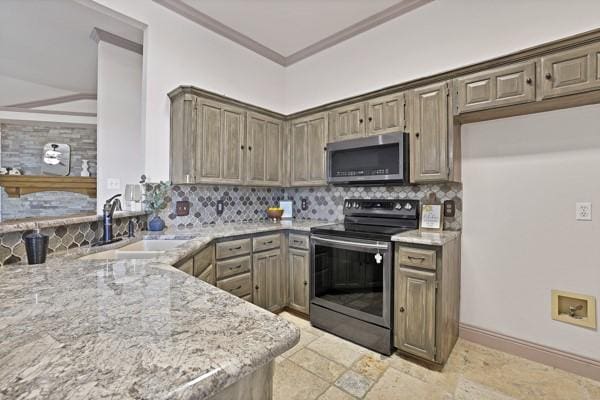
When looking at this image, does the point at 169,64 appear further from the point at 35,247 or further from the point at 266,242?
the point at 35,247

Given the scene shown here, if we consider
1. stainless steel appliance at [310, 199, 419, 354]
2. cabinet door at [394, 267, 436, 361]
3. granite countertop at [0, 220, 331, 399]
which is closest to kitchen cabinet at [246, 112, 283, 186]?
stainless steel appliance at [310, 199, 419, 354]

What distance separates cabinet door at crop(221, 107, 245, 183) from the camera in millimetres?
2688

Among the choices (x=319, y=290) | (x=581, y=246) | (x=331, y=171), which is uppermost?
(x=331, y=171)

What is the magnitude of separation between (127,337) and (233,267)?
5.95 ft

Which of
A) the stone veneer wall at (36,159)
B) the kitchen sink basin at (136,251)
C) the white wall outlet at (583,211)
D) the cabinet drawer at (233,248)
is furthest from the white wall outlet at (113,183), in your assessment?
the white wall outlet at (583,211)

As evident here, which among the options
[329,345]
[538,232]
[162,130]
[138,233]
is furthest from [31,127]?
[538,232]

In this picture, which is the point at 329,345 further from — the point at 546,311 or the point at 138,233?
the point at 138,233

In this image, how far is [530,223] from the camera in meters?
2.08

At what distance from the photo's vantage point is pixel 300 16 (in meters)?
2.83

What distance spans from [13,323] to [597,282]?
2.97m

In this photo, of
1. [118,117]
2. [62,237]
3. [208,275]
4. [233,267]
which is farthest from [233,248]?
[118,117]

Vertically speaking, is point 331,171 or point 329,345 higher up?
point 331,171

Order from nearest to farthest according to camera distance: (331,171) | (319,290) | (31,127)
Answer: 1. (319,290)
2. (331,171)
3. (31,127)

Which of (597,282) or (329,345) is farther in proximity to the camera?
(329,345)
